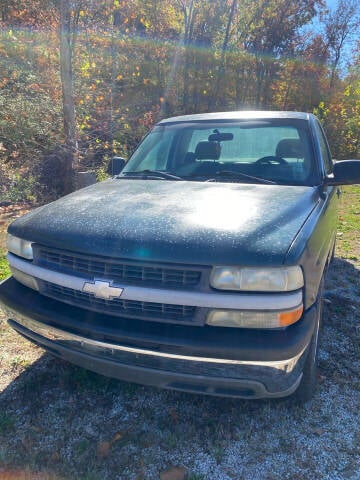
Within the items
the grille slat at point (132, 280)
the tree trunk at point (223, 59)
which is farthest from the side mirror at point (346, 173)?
the tree trunk at point (223, 59)

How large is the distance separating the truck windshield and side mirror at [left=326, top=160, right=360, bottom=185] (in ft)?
0.65

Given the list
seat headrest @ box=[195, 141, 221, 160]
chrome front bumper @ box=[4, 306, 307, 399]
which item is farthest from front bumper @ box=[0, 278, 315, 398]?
seat headrest @ box=[195, 141, 221, 160]

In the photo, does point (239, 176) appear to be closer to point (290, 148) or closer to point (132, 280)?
point (290, 148)

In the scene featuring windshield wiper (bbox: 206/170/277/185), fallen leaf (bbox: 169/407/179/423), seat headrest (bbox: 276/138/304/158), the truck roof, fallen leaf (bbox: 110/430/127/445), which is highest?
the truck roof

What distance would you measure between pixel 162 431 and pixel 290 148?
2.37 meters

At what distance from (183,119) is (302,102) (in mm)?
14947

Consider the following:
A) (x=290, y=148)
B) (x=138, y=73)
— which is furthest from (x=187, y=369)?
(x=138, y=73)

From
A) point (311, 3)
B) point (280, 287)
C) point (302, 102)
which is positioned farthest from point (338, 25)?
point (280, 287)

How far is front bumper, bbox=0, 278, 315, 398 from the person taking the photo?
177 cm

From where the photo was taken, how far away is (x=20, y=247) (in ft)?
7.76

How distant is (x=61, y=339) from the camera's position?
2117 mm

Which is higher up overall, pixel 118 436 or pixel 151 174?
pixel 151 174

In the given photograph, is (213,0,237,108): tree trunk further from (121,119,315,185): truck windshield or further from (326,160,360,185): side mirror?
(326,160,360,185): side mirror

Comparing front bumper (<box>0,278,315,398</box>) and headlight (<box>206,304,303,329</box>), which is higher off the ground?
headlight (<box>206,304,303,329</box>)
